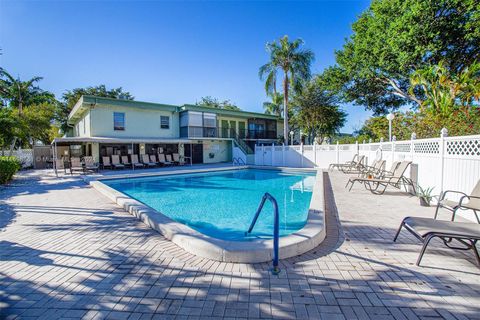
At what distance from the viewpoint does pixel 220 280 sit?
274 cm

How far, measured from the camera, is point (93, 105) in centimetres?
1647

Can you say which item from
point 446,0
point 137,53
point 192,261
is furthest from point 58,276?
point 446,0

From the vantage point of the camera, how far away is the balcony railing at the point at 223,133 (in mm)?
21047

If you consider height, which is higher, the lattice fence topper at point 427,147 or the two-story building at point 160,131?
the two-story building at point 160,131

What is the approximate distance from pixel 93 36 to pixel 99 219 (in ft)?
35.3

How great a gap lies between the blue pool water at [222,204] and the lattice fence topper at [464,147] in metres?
3.74

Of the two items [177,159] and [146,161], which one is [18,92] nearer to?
[146,161]

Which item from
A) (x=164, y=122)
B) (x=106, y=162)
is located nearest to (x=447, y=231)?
(x=106, y=162)

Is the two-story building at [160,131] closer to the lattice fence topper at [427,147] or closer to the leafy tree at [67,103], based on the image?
the leafy tree at [67,103]

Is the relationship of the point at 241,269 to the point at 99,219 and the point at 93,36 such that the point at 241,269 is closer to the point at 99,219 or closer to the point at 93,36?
the point at 99,219

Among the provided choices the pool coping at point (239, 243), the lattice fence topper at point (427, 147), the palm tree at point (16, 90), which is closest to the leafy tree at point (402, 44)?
the lattice fence topper at point (427, 147)

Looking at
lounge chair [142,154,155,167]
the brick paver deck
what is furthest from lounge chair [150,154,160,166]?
the brick paver deck

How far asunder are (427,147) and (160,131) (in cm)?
1848

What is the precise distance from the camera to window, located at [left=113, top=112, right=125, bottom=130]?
1795cm
